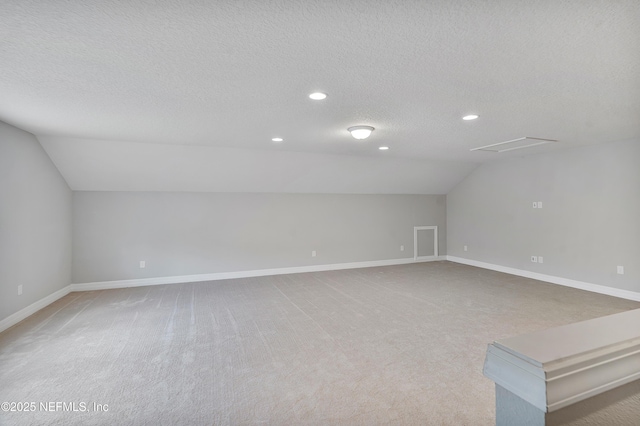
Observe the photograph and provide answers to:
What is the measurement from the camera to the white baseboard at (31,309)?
11.4ft

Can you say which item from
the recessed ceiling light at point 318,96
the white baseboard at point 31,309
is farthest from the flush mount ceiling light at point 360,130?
the white baseboard at point 31,309

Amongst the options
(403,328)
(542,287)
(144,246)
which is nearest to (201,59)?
(403,328)

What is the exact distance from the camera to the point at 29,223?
394cm

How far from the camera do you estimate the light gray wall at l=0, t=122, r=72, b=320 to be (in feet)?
11.5

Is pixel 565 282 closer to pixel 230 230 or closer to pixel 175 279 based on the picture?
pixel 230 230

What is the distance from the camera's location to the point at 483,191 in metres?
6.87

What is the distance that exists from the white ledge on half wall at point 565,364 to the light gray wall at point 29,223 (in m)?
4.70

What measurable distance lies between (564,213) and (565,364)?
19.6 feet

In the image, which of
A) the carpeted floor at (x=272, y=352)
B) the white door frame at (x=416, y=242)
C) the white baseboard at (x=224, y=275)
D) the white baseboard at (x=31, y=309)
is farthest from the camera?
the white door frame at (x=416, y=242)

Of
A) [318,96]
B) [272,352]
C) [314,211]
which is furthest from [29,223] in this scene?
[314,211]

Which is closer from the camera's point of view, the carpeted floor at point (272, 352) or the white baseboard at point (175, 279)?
the carpeted floor at point (272, 352)

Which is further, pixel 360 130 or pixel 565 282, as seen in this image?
pixel 565 282

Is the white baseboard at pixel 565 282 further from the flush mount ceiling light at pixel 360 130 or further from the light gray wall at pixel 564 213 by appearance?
the flush mount ceiling light at pixel 360 130

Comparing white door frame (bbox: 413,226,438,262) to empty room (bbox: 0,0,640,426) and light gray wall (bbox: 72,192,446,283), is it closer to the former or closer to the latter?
light gray wall (bbox: 72,192,446,283)
